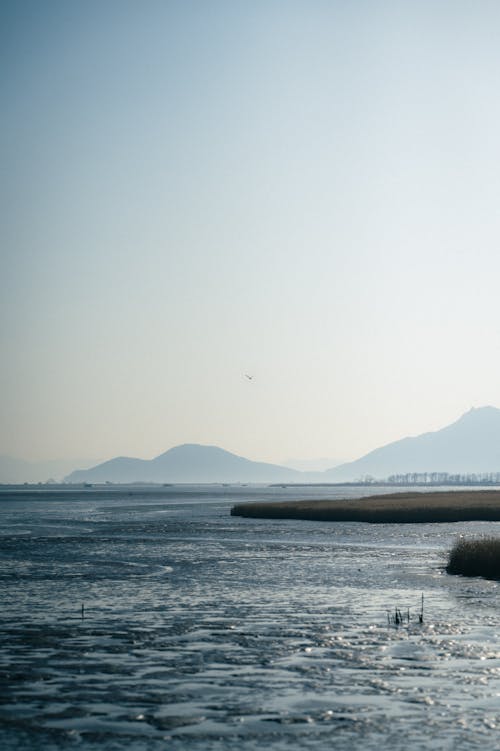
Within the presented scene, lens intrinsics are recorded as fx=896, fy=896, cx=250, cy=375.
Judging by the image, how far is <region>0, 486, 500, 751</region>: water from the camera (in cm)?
2112

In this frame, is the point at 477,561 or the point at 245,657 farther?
the point at 477,561

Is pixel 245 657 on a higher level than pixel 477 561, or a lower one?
lower

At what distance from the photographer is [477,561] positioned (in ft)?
171

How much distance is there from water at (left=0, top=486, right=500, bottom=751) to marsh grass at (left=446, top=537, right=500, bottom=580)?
4.68ft

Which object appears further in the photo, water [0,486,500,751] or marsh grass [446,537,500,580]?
marsh grass [446,537,500,580]

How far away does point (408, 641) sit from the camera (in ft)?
104

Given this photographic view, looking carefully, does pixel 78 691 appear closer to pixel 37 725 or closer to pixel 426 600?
pixel 37 725

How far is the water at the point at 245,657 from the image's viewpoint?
2112cm

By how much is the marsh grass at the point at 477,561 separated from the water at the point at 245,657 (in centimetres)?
143

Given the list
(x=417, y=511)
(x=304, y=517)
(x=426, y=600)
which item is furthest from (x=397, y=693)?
(x=304, y=517)

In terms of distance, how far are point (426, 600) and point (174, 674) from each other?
707 inches

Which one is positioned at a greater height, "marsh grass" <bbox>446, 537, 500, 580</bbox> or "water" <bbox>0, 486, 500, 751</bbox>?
"marsh grass" <bbox>446, 537, 500, 580</bbox>

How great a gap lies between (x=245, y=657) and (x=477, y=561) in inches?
1047

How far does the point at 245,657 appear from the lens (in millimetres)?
29078
